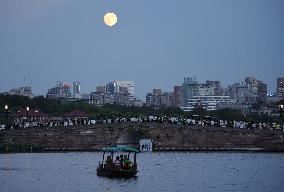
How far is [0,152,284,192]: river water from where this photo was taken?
64.8 metres

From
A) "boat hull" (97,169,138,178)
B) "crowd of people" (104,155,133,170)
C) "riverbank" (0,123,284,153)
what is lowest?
"boat hull" (97,169,138,178)

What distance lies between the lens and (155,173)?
252 feet

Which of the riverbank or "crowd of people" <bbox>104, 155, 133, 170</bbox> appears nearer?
"crowd of people" <bbox>104, 155, 133, 170</bbox>

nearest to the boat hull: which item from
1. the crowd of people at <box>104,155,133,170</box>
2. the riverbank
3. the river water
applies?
the crowd of people at <box>104,155,133,170</box>

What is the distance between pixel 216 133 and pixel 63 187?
44.4m

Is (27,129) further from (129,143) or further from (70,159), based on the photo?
(129,143)

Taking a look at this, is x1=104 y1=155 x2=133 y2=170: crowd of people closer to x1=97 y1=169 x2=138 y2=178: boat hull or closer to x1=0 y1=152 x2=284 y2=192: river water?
x1=97 y1=169 x2=138 y2=178: boat hull

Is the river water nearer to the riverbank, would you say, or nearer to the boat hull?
the boat hull

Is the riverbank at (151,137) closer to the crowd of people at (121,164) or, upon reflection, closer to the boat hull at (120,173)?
the boat hull at (120,173)

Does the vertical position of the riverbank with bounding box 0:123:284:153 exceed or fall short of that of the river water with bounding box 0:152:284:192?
it exceeds it

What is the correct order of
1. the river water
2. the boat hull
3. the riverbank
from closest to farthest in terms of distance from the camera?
1. the river water
2. the boat hull
3. the riverbank

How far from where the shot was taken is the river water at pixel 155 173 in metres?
64.8

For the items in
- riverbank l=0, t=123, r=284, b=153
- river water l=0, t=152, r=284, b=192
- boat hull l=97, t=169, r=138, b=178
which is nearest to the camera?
river water l=0, t=152, r=284, b=192

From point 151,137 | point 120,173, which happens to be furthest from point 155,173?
point 151,137
